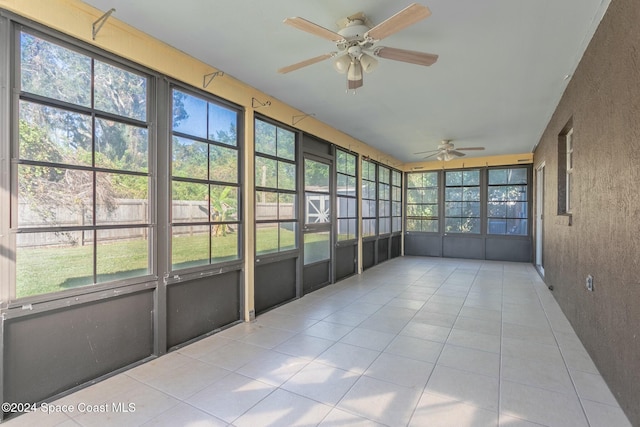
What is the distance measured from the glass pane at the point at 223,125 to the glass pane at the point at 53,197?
1.38 m

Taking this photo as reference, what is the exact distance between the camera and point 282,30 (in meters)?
2.70

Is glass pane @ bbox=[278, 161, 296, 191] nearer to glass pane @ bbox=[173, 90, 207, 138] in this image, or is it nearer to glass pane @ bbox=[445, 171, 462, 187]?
glass pane @ bbox=[173, 90, 207, 138]

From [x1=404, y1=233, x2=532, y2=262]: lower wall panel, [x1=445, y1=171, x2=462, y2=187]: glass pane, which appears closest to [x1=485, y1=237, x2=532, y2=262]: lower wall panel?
[x1=404, y1=233, x2=532, y2=262]: lower wall panel

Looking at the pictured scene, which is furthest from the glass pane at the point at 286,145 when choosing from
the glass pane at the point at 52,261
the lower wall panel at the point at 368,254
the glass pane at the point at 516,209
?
the glass pane at the point at 516,209

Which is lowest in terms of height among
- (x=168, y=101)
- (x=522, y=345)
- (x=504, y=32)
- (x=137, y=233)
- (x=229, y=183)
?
(x=522, y=345)

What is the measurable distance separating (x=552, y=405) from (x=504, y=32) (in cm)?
291

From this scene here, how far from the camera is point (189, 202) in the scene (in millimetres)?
3266

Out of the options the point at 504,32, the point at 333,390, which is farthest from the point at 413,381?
the point at 504,32

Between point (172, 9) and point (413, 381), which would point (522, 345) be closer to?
point (413, 381)

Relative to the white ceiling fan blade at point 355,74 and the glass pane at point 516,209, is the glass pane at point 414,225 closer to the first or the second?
the glass pane at point 516,209

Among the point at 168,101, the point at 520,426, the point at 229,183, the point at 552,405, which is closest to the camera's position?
the point at 520,426

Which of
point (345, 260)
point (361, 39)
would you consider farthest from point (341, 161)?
point (361, 39)

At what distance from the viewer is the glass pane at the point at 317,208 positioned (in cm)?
523

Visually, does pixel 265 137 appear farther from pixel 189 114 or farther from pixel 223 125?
pixel 189 114
